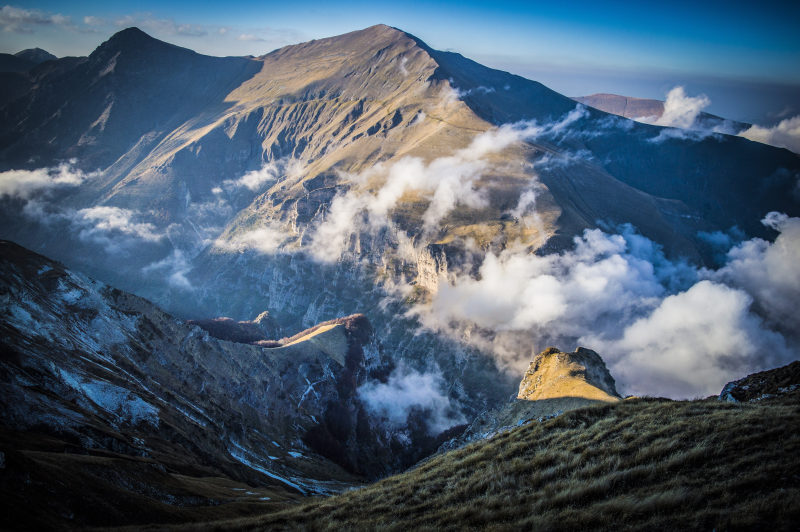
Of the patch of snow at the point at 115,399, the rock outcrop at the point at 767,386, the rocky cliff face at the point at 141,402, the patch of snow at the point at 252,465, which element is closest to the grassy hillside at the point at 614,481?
the rock outcrop at the point at 767,386

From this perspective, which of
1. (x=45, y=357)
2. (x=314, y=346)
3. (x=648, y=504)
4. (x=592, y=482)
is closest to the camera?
(x=648, y=504)

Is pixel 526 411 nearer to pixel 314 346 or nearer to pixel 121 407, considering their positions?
pixel 121 407

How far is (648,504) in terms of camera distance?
1469cm

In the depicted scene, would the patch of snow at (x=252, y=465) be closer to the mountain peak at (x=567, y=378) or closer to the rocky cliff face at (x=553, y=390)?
the rocky cliff face at (x=553, y=390)

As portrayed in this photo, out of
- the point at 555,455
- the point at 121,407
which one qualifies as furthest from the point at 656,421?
the point at 121,407

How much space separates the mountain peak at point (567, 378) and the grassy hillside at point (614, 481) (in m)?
68.1

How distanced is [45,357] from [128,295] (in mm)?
Answer: 58600

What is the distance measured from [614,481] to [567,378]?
3471 inches

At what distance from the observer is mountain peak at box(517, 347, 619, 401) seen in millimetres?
92750

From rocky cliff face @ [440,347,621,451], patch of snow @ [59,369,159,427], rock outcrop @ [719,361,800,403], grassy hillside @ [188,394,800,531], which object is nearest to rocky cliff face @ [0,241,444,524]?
patch of snow @ [59,369,159,427]

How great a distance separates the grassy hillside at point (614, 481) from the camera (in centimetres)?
1437

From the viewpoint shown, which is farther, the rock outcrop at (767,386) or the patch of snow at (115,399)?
the patch of snow at (115,399)

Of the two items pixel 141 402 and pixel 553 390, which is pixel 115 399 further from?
pixel 553 390

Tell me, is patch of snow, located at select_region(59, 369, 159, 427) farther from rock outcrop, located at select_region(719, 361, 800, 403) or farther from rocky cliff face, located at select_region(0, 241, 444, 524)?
rock outcrop, located at select_region(719, 361, 800, 403)
